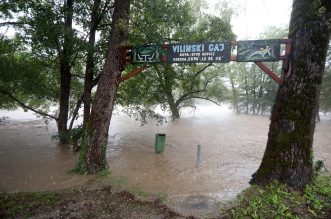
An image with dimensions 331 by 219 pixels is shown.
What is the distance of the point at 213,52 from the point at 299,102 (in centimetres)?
248

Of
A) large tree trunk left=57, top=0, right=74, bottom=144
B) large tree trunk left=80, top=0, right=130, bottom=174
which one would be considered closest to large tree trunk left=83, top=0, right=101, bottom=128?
large tree trunk left=57, top=0, right=74, bottom=144

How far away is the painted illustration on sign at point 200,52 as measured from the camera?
6.60 meters

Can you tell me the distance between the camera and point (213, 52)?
668cm

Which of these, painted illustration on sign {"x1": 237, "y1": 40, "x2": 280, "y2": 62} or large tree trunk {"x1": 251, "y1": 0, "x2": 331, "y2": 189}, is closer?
large tree trunk {"x1": 251, "y1": 0, "x2": 331, "y2": 189}

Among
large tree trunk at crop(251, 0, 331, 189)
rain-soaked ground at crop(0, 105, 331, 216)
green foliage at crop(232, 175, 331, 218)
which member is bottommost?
rain-soaked ground at crop(0, 105, 331, 216)

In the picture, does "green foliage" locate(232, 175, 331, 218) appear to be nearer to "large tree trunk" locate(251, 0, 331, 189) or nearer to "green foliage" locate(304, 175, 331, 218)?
"green foliage" locate(304, 175, 331, 218)

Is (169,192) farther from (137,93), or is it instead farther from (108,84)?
(137,93)

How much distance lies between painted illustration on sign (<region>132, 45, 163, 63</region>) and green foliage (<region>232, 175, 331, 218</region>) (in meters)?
4.35

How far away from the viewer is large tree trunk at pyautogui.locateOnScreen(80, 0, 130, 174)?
7.17 meters

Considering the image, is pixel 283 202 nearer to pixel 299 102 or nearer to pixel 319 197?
pixel 319 197

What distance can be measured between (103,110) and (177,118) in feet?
50.5

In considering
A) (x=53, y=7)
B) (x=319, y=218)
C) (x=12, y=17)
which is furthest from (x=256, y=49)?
(x=12, y=17)

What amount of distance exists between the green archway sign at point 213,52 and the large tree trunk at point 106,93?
1.17 ft

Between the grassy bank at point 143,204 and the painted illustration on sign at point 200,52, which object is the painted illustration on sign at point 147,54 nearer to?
the painted illustration on sign at point 200,52
